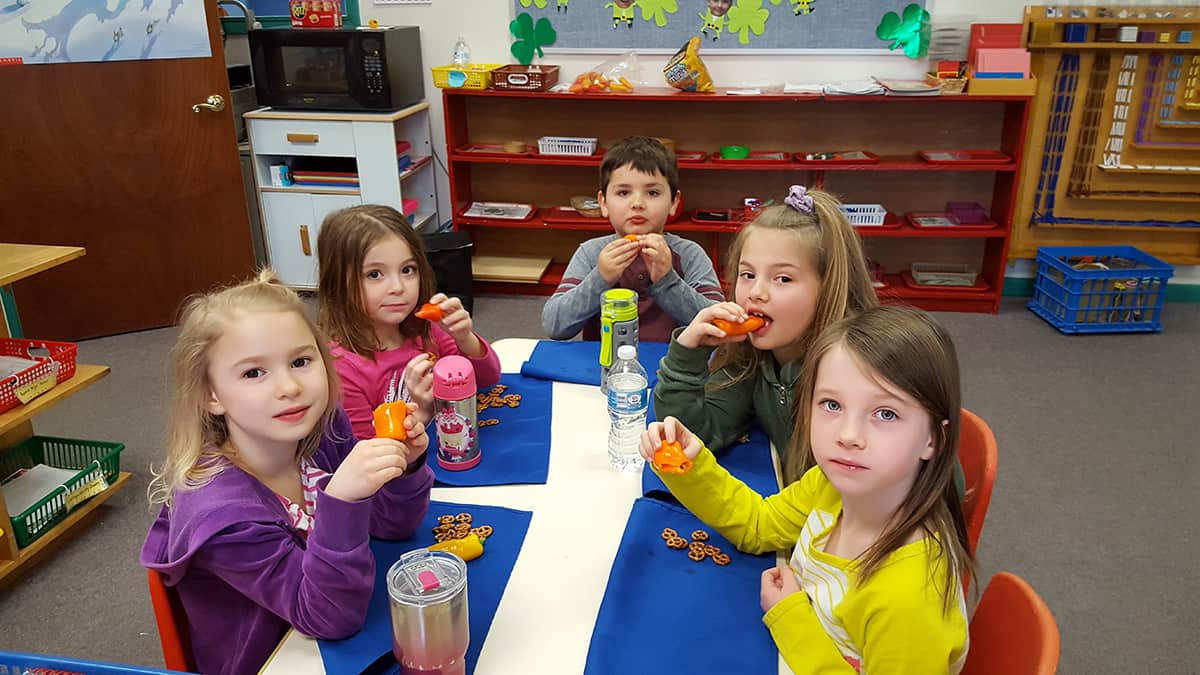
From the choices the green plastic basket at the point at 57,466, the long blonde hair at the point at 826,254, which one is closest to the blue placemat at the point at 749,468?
the long blonde hair at the point at 826,254

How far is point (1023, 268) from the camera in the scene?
4348 mm

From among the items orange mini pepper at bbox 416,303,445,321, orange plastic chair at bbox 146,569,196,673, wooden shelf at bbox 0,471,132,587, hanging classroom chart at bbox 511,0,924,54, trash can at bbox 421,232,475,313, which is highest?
hanging classroom chart at bbox 511,0,924,54

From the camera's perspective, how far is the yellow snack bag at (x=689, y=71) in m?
3.84

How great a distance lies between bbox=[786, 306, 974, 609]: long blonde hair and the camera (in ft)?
3.43

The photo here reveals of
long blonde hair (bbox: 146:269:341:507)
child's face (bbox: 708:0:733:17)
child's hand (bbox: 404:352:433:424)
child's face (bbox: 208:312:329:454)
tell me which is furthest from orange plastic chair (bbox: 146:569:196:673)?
child's face (bbox: 708:0:733:17)

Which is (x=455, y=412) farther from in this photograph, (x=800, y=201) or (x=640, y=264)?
(x=640, y=264)

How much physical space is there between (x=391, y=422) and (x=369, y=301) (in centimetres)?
61

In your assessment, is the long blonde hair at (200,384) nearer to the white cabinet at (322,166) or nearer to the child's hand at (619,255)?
the child's hand at (619,255)

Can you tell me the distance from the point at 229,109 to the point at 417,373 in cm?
295

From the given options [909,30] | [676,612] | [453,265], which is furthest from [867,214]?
[676,612]

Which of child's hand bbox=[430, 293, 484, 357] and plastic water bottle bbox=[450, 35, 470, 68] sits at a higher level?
plastic water bottle bbox=[450, 35, 470, 68]

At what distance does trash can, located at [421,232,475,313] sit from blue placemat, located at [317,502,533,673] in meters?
2.66

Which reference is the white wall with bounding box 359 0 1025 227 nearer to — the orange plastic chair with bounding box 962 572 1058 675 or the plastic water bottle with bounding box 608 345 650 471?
the plastic water bottle with bounding box 608 345 650 471

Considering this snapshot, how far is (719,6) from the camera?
3973 mm
